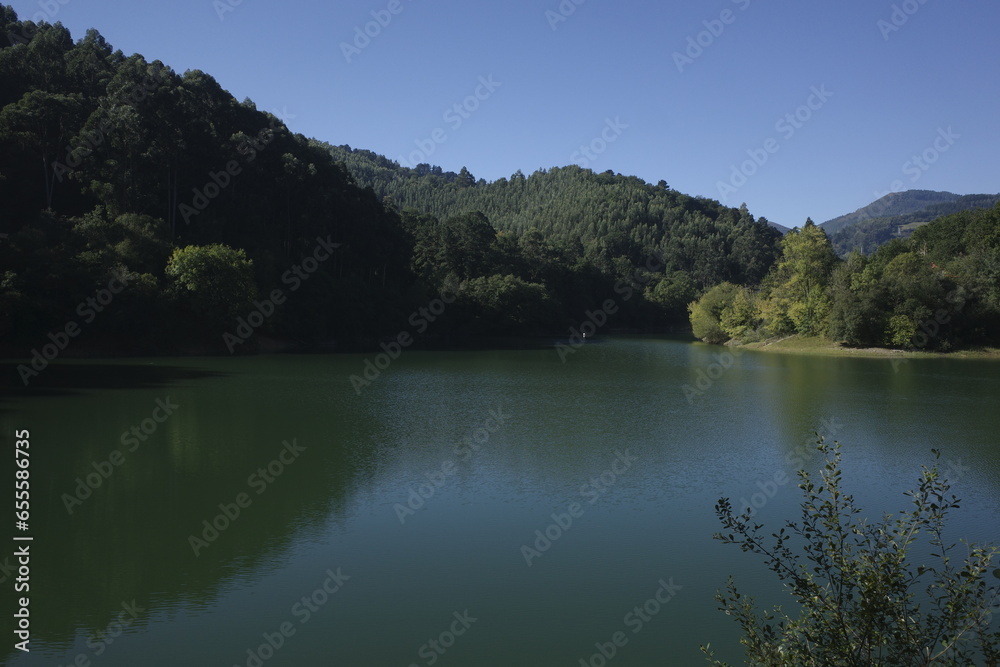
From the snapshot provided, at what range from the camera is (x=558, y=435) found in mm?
19141

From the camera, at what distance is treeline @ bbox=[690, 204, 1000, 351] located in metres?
49.0

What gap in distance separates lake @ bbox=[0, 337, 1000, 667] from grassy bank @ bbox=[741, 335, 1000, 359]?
22.4 m

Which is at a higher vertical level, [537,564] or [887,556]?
[887,556]

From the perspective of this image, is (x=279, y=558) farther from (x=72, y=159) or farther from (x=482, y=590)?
(x=72, y=159)

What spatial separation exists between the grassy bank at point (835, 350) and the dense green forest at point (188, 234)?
23.7 m

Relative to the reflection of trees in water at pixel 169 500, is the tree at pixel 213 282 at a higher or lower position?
higher

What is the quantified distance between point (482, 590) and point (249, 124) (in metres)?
54.9

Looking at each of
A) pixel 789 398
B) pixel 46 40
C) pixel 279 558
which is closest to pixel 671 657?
pixel 279 558

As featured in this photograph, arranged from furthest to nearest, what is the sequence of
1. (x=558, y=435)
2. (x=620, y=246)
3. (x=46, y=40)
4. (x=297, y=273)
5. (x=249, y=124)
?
(x=620, y=246) < (x=249, y=124) < (x=297, y=273) < (x=46, y=40) < (x=558, y=435)

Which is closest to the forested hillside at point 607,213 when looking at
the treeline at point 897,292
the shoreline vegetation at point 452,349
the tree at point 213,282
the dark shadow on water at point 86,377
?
the shoreline vegetation at point 452,349

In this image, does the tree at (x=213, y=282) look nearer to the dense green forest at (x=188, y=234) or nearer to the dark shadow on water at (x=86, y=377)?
the dense green forest at (x=188, y=234)

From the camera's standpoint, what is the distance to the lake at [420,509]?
309 inches

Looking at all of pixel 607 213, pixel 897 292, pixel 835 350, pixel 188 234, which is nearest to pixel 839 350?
pixel 835 350

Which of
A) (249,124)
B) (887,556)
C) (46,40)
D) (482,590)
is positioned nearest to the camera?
(887,556)
